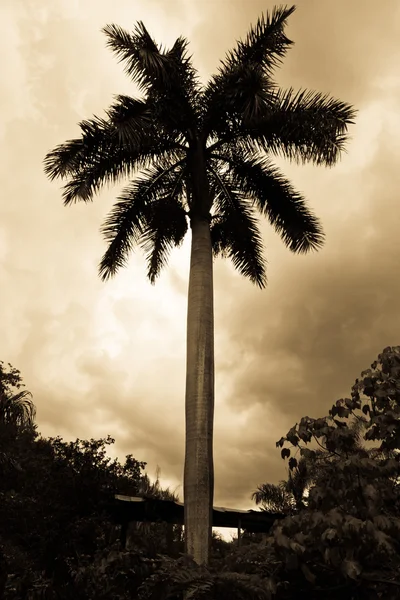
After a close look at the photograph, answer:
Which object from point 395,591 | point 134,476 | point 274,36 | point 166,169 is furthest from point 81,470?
point 395,591

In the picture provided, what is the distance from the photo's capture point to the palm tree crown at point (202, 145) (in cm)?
1212

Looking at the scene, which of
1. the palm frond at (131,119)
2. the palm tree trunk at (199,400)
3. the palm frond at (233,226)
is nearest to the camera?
the palm tree trunk at (199,400)

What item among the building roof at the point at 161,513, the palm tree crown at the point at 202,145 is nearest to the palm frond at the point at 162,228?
the palm tree crown at the point at 202,145

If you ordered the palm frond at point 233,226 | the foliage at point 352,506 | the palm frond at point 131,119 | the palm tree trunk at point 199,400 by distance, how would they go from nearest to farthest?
the foliage at point 352,506 → the palm tree trunk at point 199,400 → the palm frond at point 131,119 → the palm frond at point 233,226

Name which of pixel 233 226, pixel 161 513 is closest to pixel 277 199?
pixel 233 226

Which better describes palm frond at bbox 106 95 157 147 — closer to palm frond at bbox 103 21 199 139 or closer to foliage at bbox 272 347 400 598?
palm frond at bbox 103 21 199 139

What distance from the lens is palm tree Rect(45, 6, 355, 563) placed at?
11.3 meters

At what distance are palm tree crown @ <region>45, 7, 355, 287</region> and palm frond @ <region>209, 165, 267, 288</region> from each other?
27 millimetres

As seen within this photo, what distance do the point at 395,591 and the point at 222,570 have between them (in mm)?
1353

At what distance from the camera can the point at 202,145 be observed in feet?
42.8

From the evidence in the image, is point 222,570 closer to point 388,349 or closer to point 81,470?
point 388,349

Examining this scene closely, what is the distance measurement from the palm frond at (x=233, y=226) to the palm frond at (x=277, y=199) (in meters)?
0.39

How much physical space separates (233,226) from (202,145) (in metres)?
2.29

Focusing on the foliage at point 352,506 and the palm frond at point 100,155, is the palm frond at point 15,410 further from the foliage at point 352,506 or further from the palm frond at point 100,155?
the foliage at point 352,506
